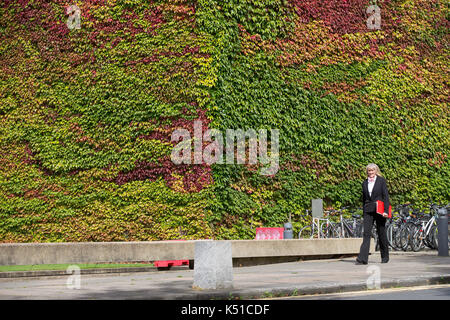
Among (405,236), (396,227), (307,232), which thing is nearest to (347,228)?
(307,232)

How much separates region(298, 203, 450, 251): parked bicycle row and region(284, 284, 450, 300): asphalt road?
9.08 metres

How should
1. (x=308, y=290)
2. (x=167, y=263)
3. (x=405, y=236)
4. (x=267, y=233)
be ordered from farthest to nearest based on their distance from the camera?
(x=405, y=236) < (x=267, y=233) < (x=167, y=263) < (x=308, y=290)

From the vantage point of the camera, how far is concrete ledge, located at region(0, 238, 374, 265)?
11.9 meters

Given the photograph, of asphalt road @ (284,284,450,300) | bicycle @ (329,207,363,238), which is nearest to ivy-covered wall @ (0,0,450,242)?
bicycle @ (329,207,363,238)

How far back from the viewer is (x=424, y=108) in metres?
21.9

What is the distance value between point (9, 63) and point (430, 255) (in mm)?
11925

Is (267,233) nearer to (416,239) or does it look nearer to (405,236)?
(405,236)

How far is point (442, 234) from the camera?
17.4 m

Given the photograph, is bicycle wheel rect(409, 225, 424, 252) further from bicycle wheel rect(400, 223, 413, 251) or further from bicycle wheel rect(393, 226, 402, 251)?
bicycle wheel rect(393, 226, 402, 251)

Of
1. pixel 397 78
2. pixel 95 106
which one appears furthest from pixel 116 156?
pixel 397 78

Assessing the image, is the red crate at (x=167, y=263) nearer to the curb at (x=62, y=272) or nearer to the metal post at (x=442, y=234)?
the curb at (x=62, y=272)

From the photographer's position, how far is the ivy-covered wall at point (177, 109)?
59.8 ft

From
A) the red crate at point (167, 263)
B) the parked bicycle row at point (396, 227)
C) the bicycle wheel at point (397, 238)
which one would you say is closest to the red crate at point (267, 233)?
the parked bicycle row at point (396, 227)

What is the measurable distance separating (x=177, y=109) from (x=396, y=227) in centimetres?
667
